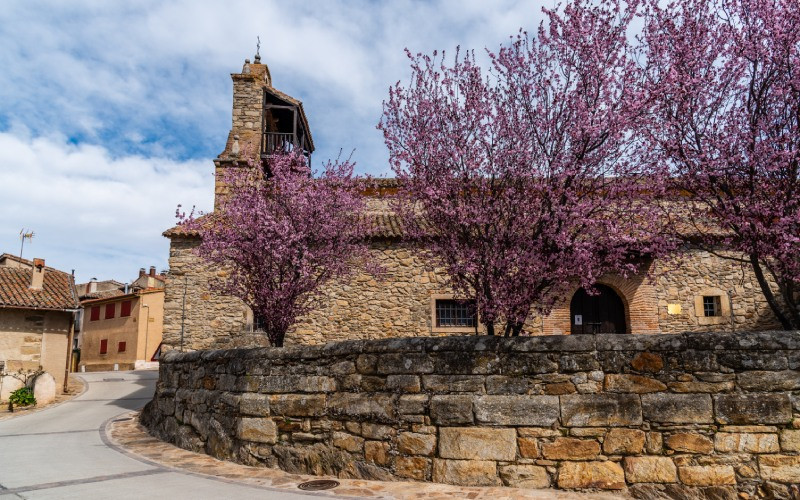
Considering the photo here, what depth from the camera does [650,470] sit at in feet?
17.6

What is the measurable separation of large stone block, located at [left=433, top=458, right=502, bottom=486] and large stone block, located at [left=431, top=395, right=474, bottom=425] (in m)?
0.42

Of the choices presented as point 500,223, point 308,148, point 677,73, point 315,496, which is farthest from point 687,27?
point 308,148

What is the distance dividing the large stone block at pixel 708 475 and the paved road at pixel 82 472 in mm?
3770

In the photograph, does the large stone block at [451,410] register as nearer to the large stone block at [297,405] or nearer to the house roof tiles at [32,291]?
the large stone block at [297,405]

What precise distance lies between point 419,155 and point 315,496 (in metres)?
4.54

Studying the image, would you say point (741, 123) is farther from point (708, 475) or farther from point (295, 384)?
point (295, 384)

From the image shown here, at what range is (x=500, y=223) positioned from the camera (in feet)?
23.6

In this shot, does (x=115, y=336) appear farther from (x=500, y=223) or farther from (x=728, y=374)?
(x=728, y=374)

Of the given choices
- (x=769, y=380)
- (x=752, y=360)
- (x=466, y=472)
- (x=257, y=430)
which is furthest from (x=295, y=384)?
(x=769, y=380)

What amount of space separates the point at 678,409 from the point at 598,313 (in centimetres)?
949

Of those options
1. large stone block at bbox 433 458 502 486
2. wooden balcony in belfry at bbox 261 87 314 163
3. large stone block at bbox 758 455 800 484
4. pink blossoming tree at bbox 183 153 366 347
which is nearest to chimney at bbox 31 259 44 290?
wooden balcony in belfry at bbox 261 87 314 163

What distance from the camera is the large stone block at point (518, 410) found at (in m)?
5.68

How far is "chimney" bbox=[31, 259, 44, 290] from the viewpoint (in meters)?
19.1

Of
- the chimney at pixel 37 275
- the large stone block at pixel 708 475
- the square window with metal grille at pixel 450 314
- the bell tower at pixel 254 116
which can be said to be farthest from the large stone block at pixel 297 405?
the chimney at pixel 37 275
